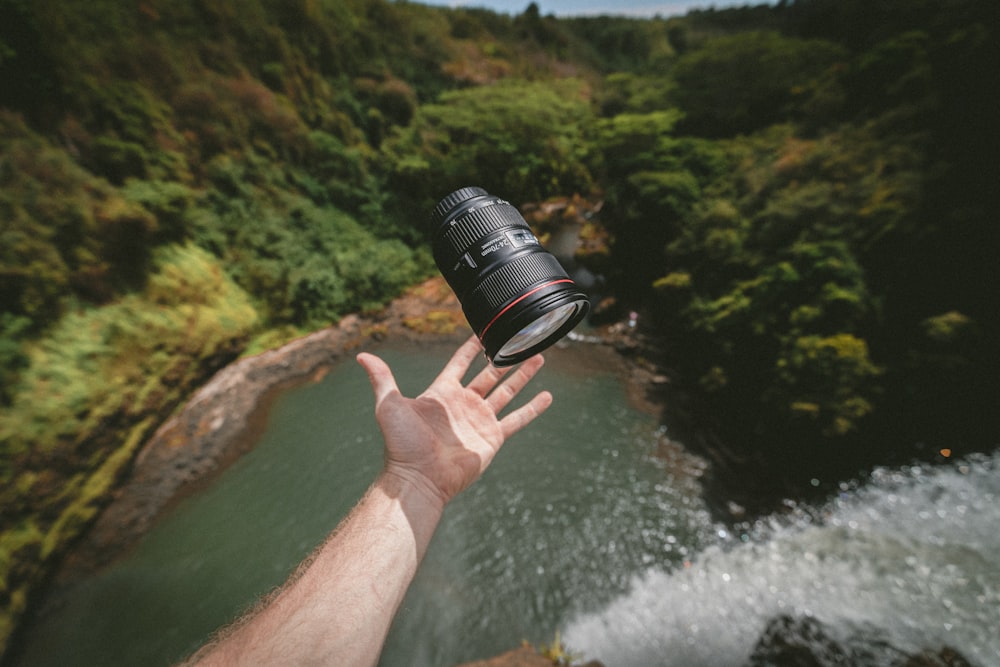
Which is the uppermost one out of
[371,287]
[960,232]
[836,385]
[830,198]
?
[371,287]

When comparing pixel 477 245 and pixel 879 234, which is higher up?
pixel 477 245

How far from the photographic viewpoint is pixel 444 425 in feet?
6.14

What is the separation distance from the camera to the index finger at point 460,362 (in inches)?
82.0

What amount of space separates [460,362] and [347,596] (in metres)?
1.22

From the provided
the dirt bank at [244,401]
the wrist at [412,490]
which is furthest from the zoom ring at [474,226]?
the dirt bank at [244,401]

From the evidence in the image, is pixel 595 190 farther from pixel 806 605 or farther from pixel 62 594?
pixel 62 594

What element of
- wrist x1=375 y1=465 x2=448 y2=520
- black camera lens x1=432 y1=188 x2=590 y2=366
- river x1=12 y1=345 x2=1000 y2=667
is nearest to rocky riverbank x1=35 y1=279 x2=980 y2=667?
river x1=12 y1=345 x2=1000 y2=667

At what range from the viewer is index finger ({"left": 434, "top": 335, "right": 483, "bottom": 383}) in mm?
2082

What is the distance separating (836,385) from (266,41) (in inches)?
593

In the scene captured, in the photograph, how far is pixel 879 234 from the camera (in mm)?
4770

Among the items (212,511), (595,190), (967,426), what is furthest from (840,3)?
(212,511)

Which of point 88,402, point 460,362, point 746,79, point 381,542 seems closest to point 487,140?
point 746,79

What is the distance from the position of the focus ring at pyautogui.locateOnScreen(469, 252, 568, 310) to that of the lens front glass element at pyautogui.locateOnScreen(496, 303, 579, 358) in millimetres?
158

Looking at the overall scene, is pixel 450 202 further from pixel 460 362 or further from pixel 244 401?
pixel 244 401
